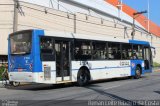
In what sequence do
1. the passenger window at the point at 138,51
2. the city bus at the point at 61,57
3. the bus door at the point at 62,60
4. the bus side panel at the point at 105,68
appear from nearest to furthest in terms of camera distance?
the city bus at the point at 61,57 < the bus door at the point at 62,60 < the bus side panel at the point at 105,68 < the passenger window at the point at 138,51

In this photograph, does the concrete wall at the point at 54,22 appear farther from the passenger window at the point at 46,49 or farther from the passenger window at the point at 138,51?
the passenger window at the point at 46,49

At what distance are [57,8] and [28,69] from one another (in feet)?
57.5

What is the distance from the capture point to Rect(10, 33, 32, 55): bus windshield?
60.7 feet

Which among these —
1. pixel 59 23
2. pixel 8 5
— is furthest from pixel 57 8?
pixel 8 5

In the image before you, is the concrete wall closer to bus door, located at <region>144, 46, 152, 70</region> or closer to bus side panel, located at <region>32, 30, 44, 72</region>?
bus door, located at <region>144, 46, 152, 70</region>

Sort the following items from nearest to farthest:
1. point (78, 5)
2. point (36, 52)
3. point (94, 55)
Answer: point (36, 52) < point (94, 55) < point (78, 5)

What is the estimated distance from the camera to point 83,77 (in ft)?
70.3

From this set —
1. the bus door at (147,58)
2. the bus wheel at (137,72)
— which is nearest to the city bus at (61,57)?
the bus wheel at (137,72)

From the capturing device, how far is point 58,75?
19.4 meters

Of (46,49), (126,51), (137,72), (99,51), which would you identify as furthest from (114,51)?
(46,49)

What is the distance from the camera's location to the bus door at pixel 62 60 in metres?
19.5

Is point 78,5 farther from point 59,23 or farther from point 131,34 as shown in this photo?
point 131,34

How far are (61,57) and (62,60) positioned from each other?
0.54ft

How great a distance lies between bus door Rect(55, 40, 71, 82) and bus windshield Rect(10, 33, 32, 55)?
1610 mm
